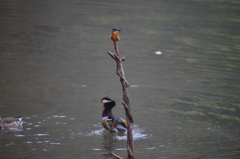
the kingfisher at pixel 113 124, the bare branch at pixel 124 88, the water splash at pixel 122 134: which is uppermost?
the bare branch at pixel 124 88

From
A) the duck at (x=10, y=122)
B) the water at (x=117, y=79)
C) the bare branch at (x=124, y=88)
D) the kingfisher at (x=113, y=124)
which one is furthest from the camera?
the kingfisher at (x=113, y=124)

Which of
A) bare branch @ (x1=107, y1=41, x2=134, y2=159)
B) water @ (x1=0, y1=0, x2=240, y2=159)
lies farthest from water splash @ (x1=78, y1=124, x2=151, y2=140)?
bare branch @ (x1=107, y1=41, x2=134, y2=159)

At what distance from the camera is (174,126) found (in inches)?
336

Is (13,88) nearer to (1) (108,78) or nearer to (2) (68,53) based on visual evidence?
(1) (108,78)

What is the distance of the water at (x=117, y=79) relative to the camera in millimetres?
7578

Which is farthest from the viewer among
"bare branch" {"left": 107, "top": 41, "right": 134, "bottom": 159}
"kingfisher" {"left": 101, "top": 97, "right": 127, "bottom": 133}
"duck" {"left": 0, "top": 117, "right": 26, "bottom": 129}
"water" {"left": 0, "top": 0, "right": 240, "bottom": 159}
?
"kingfisher" {"left": 101, "top": 97, "right": 127, "bottom": 133}

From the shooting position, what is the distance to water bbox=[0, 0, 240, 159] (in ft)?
24.9

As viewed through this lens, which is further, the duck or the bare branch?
the duck

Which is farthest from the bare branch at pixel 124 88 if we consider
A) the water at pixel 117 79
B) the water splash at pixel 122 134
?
the water splash at pixel 122 134

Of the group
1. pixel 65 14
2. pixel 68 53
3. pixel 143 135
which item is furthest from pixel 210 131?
pixel 65 14

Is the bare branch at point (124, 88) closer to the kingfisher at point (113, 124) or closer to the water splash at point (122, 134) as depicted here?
the water splash at point (122, 134)

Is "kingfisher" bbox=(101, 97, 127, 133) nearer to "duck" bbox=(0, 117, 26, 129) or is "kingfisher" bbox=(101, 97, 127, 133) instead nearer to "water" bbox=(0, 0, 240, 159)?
"water" bbox=(0, 0, 240, 159)

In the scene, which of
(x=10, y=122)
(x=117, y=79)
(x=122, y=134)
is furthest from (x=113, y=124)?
(x=117, y=79)

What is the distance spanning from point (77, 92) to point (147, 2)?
15387 mm
